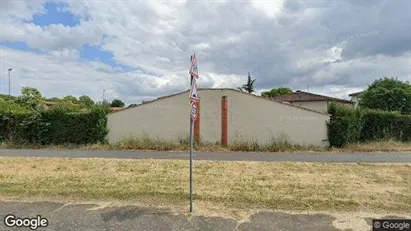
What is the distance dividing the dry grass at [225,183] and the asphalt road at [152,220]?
581 mm

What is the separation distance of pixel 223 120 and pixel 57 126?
10200 mm

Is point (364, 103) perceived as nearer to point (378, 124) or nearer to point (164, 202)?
point (378, 124)

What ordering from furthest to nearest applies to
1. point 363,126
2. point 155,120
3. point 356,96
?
point 356,96, point 363,126, point 155,120

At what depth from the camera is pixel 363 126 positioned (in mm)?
21547

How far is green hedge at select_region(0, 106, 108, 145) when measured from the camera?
2059 centimetres

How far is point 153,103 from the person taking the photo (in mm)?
21016

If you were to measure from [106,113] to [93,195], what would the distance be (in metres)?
14.5

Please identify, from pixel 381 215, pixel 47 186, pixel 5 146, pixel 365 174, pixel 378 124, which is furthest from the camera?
pixel 378 124

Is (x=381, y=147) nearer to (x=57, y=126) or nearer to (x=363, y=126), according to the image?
(x=363, y=126)

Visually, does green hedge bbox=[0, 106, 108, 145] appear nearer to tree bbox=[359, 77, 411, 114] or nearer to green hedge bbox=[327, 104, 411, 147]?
green hedge bbox=[327, 104, 411, 147]

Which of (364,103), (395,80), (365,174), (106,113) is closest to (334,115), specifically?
(365,174)

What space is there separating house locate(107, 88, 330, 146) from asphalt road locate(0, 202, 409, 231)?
14.0 metres

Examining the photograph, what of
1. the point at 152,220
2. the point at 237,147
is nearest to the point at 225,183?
the point at 152,220

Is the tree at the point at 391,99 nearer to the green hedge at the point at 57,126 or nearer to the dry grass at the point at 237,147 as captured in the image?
the dry grass at the point at 237,147
